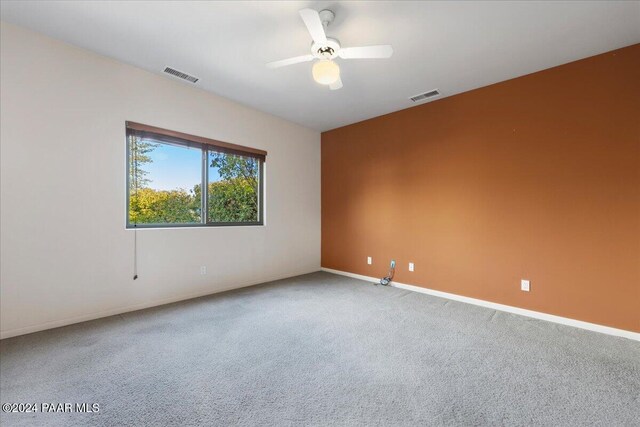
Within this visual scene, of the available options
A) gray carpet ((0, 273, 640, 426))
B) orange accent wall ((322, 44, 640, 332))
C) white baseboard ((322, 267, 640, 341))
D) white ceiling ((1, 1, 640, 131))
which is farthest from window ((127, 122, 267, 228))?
white baseboard ((322, 267, 640, 341))

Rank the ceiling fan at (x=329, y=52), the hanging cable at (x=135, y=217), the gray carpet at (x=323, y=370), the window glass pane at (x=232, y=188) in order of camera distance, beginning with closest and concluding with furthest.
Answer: the gray carpet at (x=323, y=370) → the ceiling fan at (x=329, y=52) → the hanging cable at (x=135, y=217) → the window glass pane at (x=232, y=188)

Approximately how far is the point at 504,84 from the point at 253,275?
4230 mm

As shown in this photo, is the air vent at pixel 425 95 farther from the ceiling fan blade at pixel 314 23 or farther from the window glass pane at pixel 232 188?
the window glass pane at pixel 232 188

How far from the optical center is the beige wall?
2422 mm

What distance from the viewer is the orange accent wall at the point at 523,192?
2576 mm

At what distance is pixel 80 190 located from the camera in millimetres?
2738

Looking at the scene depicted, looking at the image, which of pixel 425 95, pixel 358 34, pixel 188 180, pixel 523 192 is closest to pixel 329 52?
pixel 358 34

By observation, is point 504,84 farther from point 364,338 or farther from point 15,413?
point 15,413

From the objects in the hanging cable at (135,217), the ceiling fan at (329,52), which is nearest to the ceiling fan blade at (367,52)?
the ceiling fan at (329,52)

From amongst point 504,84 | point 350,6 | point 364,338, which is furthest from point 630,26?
point 364,338

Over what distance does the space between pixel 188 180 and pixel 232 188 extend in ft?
2.12

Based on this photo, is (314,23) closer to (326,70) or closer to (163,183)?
(326,70)

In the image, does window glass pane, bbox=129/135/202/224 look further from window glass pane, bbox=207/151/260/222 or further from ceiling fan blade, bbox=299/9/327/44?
ceiling fan blade, bbox=299/9/327/44

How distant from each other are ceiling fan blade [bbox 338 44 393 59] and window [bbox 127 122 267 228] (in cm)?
231
